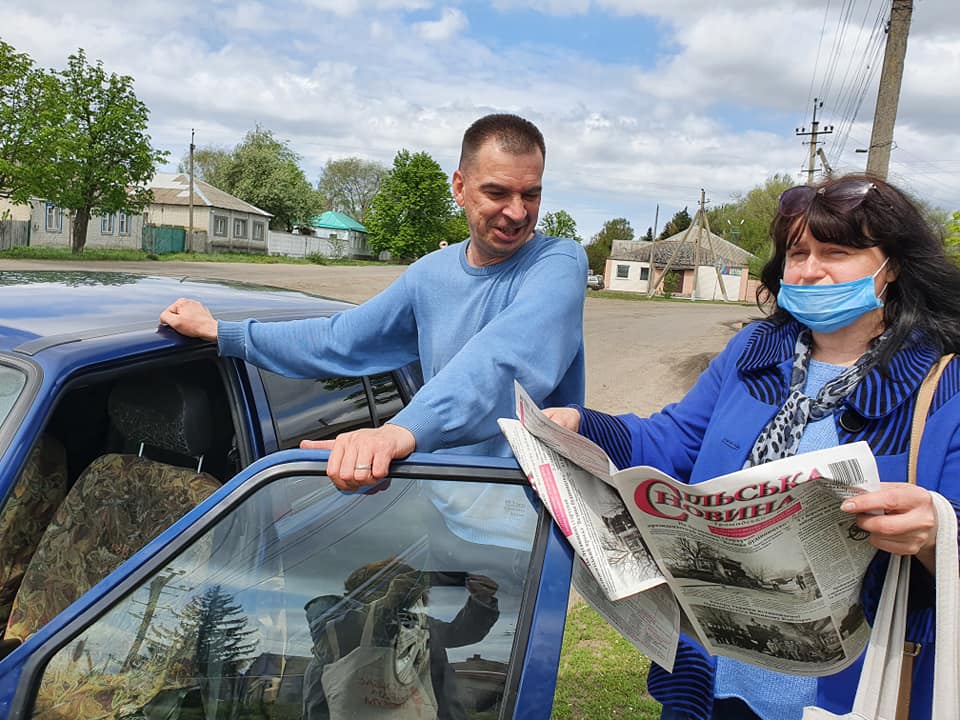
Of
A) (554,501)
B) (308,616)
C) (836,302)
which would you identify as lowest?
(308,616)

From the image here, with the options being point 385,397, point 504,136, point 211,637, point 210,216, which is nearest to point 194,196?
point 210,216

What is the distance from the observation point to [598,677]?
364cm

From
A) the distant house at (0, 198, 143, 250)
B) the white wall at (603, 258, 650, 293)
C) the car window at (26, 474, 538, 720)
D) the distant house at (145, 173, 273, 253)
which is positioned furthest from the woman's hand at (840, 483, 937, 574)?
the white wall at (603, 258, 650, 293)

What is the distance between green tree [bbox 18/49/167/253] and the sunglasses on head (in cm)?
3006

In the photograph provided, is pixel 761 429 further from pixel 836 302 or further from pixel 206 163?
pixel 206 163

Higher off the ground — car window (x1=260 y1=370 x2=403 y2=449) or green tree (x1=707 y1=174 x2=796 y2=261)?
green tree (x1=707 y1=174 x2=796 y2=261)

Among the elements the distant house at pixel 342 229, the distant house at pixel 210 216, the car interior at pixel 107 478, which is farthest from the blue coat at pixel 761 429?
the distant house at pixel 342 229

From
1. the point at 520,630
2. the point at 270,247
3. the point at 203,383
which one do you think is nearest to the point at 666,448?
the point at 520,630

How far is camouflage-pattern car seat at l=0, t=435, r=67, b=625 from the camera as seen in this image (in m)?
2.32

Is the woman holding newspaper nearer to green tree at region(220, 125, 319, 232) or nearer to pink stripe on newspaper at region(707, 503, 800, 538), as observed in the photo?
pink stripe on newspaper at region(707, 503, 800, 538)

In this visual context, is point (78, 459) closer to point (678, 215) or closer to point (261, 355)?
point (261, 355)

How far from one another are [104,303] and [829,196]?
207 cm

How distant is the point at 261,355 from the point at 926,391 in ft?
5.70

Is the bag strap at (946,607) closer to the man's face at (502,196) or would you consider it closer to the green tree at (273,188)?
the man's face at (502,196)
